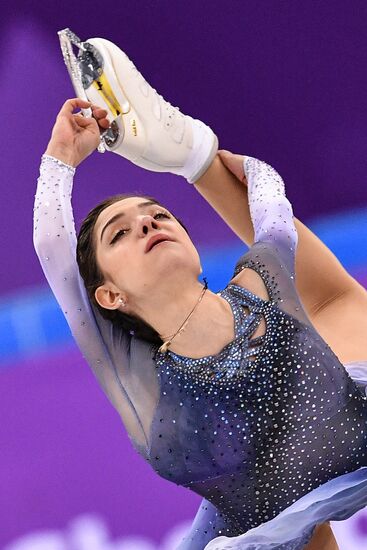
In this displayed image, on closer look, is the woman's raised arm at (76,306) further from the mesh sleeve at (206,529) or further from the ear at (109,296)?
the mesh sleeve at (206,529)

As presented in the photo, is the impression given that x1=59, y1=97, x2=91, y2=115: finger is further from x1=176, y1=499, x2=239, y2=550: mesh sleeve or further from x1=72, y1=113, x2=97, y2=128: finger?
x1=176, y1=499, x2=239, y2=550: mesh sleeve

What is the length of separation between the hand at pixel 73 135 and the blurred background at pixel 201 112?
0.74 meters

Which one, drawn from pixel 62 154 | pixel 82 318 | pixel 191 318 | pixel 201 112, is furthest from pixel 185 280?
pixel 201 112

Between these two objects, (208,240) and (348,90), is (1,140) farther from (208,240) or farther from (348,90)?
(348,90)

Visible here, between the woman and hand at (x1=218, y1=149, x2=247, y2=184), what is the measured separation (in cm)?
26

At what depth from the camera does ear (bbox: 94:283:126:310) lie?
4.87 ft

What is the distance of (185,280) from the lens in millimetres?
1460

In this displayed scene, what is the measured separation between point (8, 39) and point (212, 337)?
1312mm

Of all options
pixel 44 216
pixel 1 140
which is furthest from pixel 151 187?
pixel 44 216

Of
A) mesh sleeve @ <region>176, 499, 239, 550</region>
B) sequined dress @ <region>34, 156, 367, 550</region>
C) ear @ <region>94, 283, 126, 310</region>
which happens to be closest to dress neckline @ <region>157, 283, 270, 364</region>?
sequined dress @ <region>34, 156, 367, 550</region>

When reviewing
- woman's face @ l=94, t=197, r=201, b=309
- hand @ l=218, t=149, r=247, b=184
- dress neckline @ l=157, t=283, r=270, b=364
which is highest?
hand @ l=218, t=149, r=247, b=184

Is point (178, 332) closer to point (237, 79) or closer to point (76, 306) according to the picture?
point (76, 306)

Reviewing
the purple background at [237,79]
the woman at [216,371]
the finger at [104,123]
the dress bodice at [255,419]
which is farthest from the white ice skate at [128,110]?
the purple background at [237,79]

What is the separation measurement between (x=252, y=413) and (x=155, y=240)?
1.02ft
